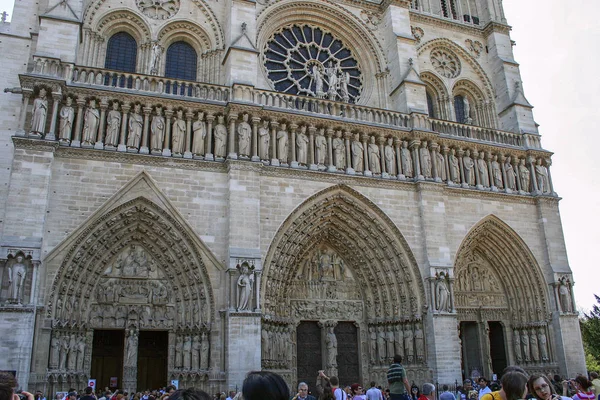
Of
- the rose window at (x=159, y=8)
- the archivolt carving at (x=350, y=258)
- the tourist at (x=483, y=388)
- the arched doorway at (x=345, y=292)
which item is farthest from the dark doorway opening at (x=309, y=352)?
the rose window at (x=159, y=8)

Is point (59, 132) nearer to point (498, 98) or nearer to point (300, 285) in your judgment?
point (300, 285)

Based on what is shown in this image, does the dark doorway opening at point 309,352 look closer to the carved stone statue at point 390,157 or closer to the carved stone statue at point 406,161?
the carved stone statue at point 390,157

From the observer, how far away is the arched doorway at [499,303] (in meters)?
15.5

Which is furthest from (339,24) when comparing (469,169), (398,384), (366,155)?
(398,384)

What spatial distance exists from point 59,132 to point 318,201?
6.47 meters

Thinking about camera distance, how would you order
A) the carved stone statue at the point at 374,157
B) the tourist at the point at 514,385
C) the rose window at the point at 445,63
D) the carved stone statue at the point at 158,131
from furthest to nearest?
1. the rose window at the point at 445,63
2. the carved stone statue at the point at 374,157
3. the carved stone statue at the point at 158,131
4. the tourist at the point at 514,385

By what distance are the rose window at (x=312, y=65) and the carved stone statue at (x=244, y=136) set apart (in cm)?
310

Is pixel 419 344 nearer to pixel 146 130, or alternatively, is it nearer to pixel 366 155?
pixel 366 155

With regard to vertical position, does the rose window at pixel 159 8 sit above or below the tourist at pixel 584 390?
above

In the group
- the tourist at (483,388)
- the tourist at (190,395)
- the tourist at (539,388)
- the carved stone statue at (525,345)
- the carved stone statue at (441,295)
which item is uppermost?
the carved stone statue at (441,295)

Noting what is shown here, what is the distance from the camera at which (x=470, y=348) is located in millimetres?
15820

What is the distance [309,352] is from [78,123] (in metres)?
8.12

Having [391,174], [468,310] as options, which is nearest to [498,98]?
[391,174]

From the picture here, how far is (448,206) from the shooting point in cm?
1538
